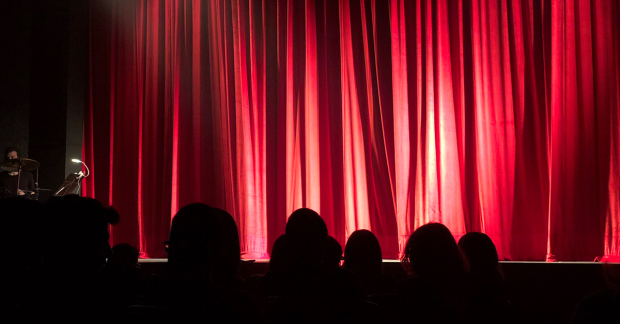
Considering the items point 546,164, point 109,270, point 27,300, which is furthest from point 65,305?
point 546,164

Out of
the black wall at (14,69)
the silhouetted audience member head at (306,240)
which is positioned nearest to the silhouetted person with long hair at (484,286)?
the silhouetted audience member head at (306,240)

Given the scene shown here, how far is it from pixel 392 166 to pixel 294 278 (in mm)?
3351

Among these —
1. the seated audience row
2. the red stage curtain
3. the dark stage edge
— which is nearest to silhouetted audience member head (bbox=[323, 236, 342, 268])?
the seated audience row

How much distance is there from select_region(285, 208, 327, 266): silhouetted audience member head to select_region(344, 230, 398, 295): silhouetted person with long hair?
593mm

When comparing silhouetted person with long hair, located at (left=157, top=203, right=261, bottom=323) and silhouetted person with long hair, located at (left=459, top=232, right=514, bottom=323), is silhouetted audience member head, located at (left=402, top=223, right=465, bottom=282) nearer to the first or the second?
silhouetted person with long hair, located at (left=459, top=232, right=514, bottom=323)

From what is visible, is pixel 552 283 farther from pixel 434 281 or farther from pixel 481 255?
pixel 434 281

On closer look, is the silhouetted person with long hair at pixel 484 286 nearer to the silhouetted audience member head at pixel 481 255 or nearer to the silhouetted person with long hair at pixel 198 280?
the silhouetted audience member head at pixel 481 255

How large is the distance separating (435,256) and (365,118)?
327 centimetres

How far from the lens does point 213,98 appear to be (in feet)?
17.6

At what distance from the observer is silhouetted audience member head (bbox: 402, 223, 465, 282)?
1946 millimetres

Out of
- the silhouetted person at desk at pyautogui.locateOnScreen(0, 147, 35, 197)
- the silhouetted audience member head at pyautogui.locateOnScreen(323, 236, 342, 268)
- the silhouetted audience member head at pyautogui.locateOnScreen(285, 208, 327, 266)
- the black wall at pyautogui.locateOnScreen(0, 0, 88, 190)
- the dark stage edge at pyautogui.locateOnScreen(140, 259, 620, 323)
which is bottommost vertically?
the dark stage edge at pyautogui.locateOnScreen(140, 259, 620, 323)

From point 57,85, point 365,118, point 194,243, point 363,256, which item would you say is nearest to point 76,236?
Answer: point 194,243

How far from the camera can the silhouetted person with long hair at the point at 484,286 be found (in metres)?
1.97

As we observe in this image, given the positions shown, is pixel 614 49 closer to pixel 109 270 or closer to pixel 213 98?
pixel 213 98
